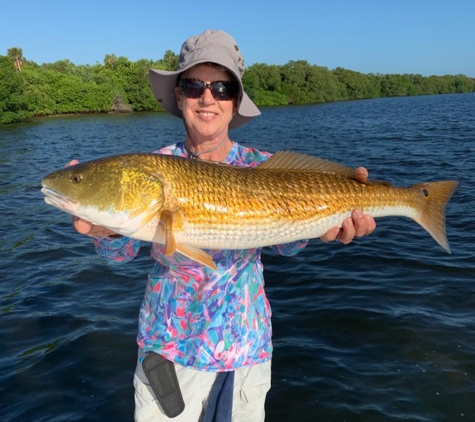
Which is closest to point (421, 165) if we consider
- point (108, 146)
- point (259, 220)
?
point (259, 220)

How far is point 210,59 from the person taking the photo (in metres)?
2.85

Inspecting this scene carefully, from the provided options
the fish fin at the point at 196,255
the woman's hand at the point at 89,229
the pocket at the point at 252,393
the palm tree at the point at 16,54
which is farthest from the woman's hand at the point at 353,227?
the palm tree at the point at 16,54

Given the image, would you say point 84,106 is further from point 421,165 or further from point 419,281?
point 419,281

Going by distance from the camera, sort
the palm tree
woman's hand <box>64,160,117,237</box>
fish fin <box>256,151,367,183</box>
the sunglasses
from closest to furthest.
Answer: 1. woman's hand <box>64,160,117,237</box>
2. the sunglasses
3. fish fin <box>256,151,367,183</box>
4. the palm tree

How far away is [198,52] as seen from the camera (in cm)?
292

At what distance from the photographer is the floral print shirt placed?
271 centimetres

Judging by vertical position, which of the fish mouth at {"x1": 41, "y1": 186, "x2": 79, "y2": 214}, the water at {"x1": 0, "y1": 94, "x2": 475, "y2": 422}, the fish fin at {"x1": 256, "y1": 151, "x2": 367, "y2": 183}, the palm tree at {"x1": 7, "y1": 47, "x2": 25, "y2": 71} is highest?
the palm tree at {"x1": 7, "y1": 47, "x2": 25, "y2": 71}

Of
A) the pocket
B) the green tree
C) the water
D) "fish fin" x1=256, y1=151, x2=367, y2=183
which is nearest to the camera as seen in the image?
the pocket

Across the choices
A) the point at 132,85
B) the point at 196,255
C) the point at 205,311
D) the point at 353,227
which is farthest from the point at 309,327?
the point at 132,85

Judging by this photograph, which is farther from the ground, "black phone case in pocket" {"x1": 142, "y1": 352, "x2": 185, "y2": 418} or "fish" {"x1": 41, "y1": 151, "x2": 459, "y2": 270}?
"fish" {"x1": 41, "y1": 151, "x2": 459, "y2": 270}

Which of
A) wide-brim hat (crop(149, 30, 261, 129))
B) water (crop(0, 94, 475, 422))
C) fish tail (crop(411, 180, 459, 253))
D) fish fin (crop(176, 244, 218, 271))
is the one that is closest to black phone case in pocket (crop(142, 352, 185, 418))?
fish fin (crop(176, 244, 218, 271))

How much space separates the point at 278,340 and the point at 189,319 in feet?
11.7

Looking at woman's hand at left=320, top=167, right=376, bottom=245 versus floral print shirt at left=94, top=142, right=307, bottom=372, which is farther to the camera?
woman's hand at left=320, top=167, right=376, bottom=245

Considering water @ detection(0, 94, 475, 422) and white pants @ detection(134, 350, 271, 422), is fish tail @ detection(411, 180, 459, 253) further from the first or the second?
water @ detection(0, 94, 475, 422)
